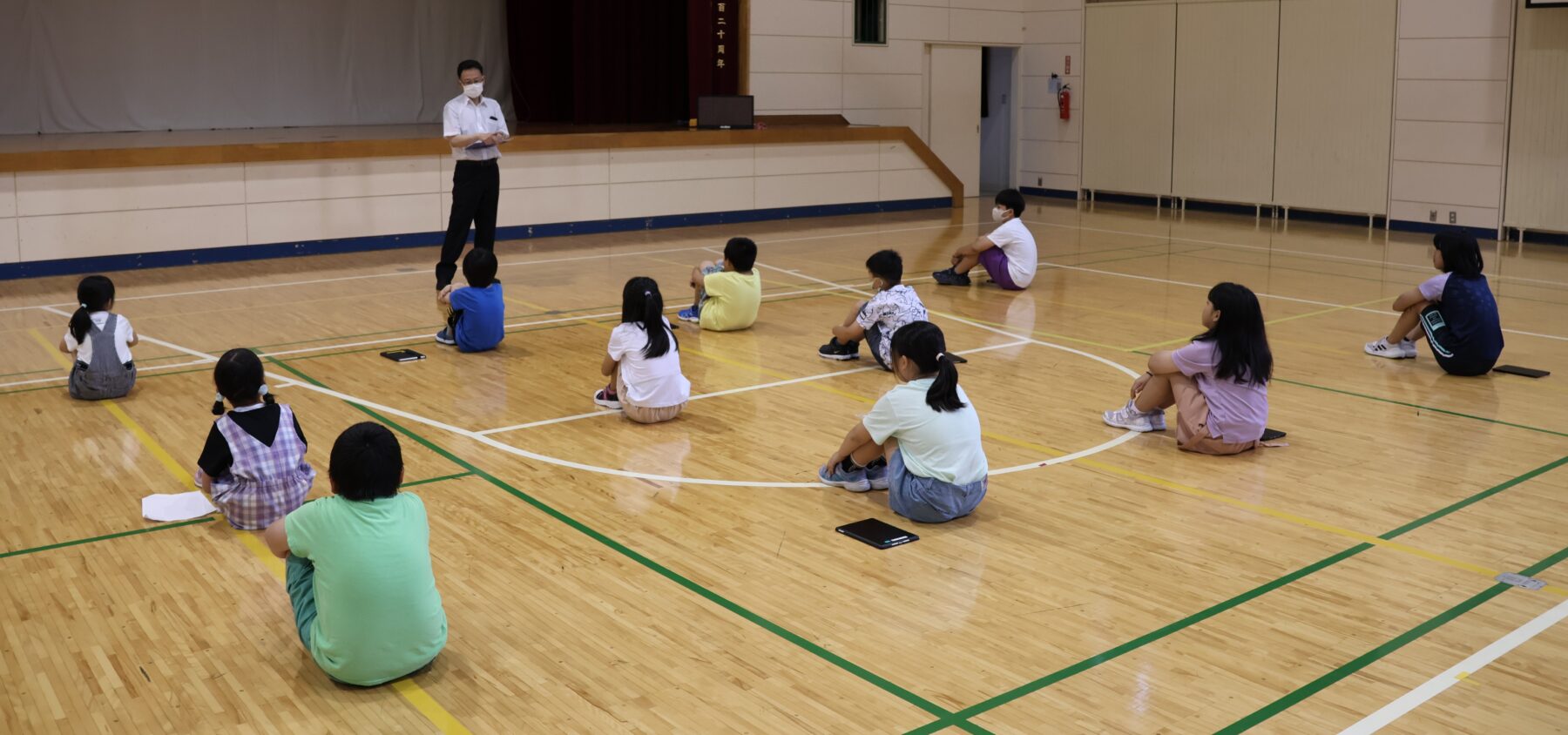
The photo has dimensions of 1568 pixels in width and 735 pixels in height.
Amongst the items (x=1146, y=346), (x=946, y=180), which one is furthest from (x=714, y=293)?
(x=946, y=180)

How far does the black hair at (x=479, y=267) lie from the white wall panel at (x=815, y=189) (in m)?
8.25

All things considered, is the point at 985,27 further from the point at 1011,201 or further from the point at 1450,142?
the point at 1011,201

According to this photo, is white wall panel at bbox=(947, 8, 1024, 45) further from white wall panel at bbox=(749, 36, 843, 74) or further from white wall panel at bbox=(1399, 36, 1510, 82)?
white wall panel at bbox=(1399, 36, 1510, 82)

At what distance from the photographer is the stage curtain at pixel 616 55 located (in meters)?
18.8

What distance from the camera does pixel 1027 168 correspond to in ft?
66.9

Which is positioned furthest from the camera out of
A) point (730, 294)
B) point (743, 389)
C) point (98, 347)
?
point (730, 294)

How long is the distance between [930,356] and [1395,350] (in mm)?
4622

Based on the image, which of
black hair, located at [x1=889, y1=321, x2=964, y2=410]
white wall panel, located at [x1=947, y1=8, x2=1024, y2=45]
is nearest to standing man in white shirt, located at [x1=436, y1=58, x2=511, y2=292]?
black hair, located at [x1=889, y1=321, x2=964, y2=410]

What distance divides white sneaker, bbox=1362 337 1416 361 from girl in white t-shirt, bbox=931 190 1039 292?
3.01 metres

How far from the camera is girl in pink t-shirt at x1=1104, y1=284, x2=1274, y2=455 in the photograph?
5.88 m

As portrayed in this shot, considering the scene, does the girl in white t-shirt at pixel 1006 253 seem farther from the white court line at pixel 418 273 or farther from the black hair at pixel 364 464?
the black hair at pixel 364 464

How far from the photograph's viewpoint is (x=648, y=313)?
648 centimetres

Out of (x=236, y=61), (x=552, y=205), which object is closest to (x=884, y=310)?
(x=552, y=205)

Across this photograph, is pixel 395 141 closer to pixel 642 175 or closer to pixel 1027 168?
pixel 642 175
